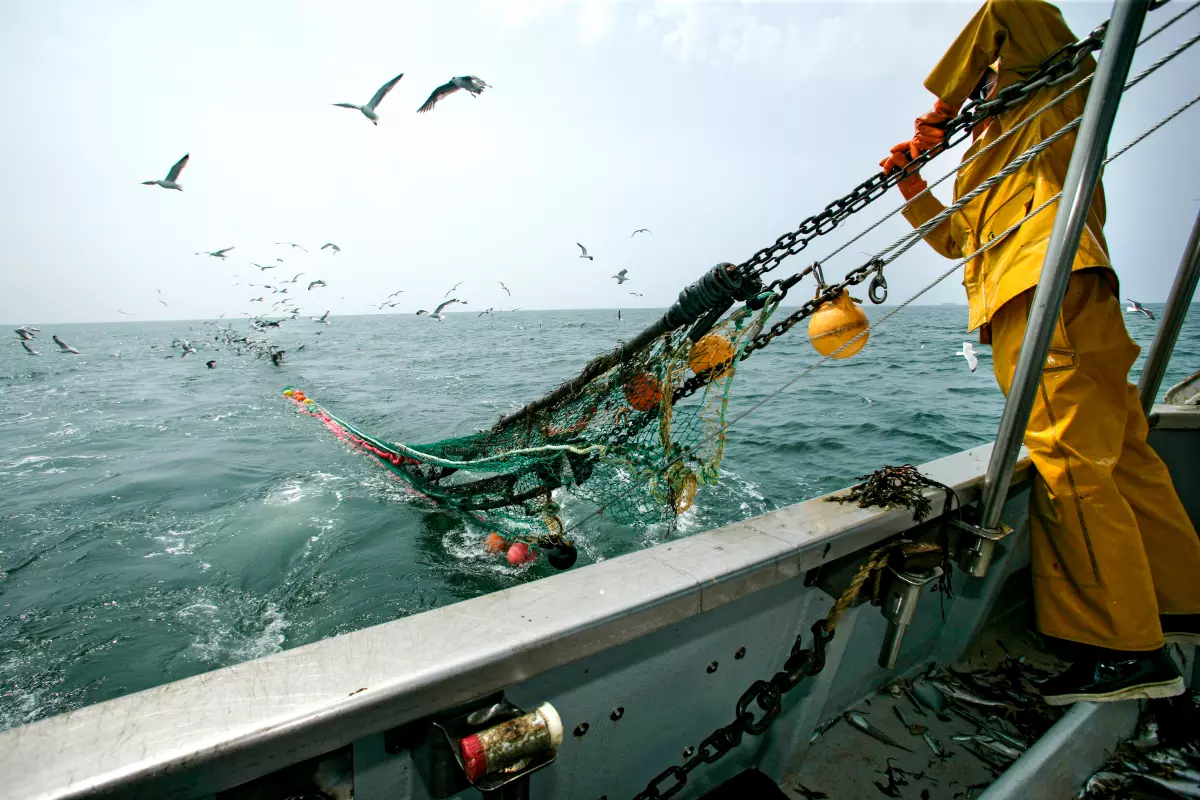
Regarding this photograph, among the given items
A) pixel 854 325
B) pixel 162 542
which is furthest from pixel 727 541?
pixel 162 542

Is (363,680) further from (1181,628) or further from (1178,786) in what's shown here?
(1181,628)

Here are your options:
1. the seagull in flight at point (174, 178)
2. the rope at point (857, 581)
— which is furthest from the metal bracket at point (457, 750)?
the seagull in flight at point (174, 178)

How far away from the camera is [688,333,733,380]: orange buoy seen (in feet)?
9.97

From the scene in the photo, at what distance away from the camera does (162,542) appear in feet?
21.1

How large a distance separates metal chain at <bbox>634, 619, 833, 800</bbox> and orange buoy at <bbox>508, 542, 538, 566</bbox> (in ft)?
12.3

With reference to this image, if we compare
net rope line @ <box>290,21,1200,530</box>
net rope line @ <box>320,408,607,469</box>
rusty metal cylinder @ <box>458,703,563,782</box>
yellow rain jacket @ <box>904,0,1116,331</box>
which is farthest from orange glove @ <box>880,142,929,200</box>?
rusty metal cylinder @ <box>458,703,563,782</box>

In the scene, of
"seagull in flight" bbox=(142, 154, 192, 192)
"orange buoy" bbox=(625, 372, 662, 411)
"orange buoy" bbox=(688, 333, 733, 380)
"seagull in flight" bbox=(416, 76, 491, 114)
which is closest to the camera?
"orange buoy" bbox=(688, 333, 733, 380)

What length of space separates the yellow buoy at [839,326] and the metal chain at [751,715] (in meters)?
1.41

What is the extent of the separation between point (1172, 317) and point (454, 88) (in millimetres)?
9478

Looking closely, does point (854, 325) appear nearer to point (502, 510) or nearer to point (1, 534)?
point (502, 510)

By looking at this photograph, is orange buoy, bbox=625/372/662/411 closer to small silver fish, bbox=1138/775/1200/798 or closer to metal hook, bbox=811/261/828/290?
metal hook, bbox=811/261/828/290

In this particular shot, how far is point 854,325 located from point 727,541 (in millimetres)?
1473

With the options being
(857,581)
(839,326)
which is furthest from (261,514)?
(857,581)

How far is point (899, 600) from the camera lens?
1856 millimetres
